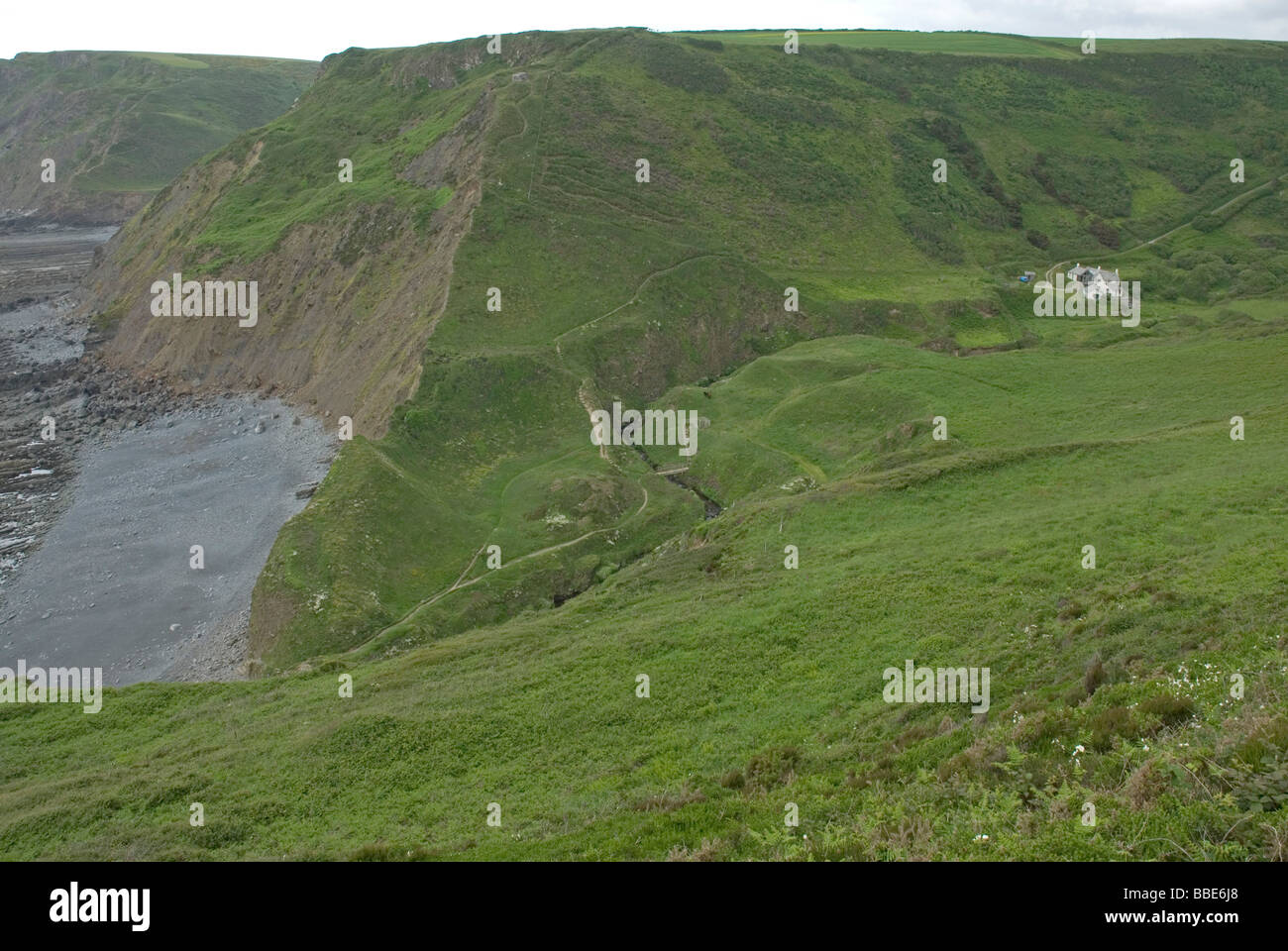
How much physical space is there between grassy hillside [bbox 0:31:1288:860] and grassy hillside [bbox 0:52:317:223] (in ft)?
217

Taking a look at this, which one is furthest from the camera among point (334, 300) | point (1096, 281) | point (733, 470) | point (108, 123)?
point (108, 123)

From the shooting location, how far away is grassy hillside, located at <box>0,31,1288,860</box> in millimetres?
16469

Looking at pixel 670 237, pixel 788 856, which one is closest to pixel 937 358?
pixel 670 237

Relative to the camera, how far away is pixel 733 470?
4978cm

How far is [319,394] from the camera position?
212 feet

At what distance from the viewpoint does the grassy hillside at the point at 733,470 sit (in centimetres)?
1647

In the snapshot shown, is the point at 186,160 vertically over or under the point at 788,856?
over

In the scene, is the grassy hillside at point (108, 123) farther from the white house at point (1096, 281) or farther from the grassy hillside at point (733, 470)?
the white house at point (1096, 281)

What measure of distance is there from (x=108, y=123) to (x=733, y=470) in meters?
165

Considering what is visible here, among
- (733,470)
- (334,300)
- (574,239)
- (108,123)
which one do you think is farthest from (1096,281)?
(108,123)

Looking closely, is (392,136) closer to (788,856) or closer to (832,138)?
(832,138)

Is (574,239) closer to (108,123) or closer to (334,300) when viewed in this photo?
(334,300)

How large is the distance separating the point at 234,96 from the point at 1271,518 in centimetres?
20905

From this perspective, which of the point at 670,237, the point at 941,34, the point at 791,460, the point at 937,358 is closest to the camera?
the point at 791,460
